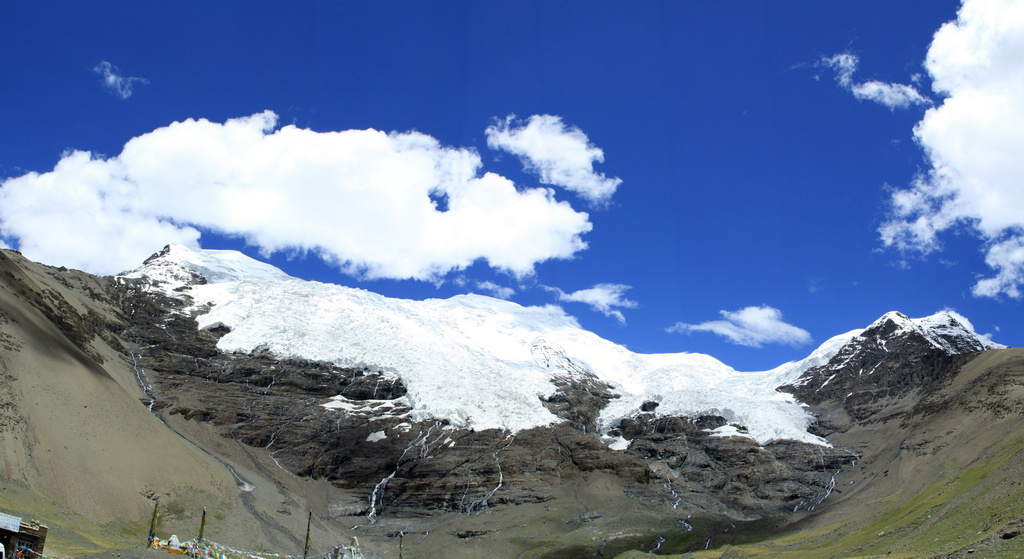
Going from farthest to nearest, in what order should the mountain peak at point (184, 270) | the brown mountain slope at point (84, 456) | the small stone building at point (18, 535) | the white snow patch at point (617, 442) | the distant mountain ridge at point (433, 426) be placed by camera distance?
the mountain peak at point (184, 270)
the white snow patch at point (617, 442)
the distant mountain ridge at point (433, 426)
the brown mountain slope at point (84, 456)
the small stone building at point (18, 535)

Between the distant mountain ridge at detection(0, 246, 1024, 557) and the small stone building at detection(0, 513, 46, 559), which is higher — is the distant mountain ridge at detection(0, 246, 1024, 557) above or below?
above

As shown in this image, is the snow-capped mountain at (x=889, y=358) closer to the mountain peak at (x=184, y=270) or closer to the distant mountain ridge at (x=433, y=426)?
the distant mountain ridge at (x=433, y=426)

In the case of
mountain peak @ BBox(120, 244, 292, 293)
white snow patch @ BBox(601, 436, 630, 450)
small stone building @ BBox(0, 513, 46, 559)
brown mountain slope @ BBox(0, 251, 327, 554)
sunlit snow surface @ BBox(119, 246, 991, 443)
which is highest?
mountain peak @ BBox(120, 244, 292, 293)

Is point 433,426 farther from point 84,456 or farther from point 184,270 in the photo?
point 184,270

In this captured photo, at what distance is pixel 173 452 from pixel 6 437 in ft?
77.2

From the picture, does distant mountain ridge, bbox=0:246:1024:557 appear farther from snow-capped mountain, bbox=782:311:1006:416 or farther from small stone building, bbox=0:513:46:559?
small stone building, bbox=0:513:46:559

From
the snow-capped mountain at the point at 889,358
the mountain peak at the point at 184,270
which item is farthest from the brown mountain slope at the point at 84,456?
the snow-capped mountain at the point at 889,358

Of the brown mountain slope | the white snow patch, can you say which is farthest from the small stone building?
the white snow patch

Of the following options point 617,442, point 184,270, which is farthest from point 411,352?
point 184,270

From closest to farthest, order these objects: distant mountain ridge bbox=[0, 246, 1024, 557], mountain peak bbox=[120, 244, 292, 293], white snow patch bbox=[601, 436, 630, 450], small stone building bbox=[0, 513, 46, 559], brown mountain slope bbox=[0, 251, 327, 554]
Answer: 1. small stone building bbox=[0, 513, 46, 559]
2. brown mountain slope bbox=[0, 251, 327, 554]
3. distant mountain ridge bbox=[0, 246, 1024, 557]
4. white snow patch bbox=[601, 436, 630, 450]
5. mountain peak bbox=[120, 244, 292, 293]

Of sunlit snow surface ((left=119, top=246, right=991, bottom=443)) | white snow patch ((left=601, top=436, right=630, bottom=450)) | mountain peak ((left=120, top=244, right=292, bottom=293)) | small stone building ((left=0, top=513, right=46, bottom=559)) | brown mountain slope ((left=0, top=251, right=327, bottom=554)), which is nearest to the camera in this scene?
small stone building ((left=0, top=513, right=46, bottom=559))

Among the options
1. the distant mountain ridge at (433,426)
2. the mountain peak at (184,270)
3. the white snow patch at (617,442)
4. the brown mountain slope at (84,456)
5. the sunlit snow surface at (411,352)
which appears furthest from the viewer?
the mountain peak at (184,270)

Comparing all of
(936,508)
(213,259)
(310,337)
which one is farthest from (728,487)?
(213,259)

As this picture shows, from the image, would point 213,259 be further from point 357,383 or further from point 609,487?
point 609,487
